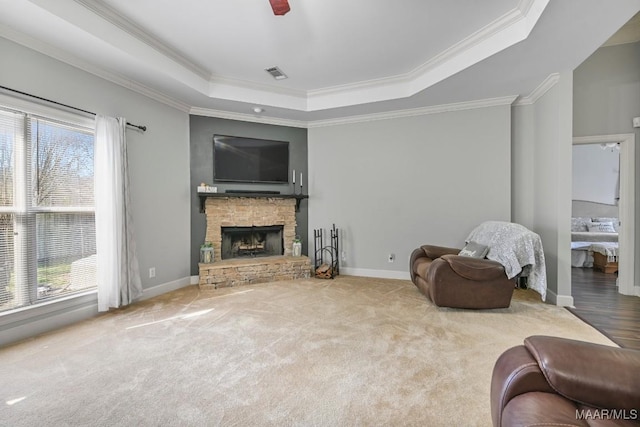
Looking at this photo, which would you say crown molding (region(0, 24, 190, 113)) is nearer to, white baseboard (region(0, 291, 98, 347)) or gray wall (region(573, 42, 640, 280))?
white baseboard (region(0, 291, 98, 347))

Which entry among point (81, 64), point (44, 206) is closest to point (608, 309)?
point (44, 206)

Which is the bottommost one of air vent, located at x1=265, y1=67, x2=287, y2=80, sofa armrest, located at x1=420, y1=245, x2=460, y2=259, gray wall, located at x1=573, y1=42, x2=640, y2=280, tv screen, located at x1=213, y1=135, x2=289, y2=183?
sofa armrest, located at x1=420, y1=245, x2=460, y2=259

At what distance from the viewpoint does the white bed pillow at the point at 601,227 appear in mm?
6156

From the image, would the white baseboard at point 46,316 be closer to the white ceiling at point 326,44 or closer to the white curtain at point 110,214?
the white curtain at point 110,214

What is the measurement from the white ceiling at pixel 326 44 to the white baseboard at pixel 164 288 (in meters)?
2.54

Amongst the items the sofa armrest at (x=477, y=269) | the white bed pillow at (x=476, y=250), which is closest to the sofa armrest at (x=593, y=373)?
the sofa armrest at (x=477, y=269)

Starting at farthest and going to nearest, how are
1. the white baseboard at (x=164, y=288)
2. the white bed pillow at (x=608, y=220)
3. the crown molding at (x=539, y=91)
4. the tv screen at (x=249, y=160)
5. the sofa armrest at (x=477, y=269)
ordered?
1. the white bed pillow at (x=608, y=220)
2. the tv screen at (x=249, y=160)
3. the white baseboard at (x=164, y=288)
4. the crown molding at (x=539, y=91)
5. the sofa armrest at (x=477, y=269)

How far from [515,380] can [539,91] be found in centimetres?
418

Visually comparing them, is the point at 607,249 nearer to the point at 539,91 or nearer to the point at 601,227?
the point at 601,227

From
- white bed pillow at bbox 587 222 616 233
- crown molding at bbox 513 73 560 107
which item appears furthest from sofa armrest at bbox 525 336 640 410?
white bed pillow at bbox 587 222 616 233

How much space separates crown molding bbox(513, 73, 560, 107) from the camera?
3352 mm

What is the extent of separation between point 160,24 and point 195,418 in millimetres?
3301

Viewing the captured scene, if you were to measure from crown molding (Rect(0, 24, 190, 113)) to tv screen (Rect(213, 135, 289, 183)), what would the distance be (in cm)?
86

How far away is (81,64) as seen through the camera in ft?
9.41
